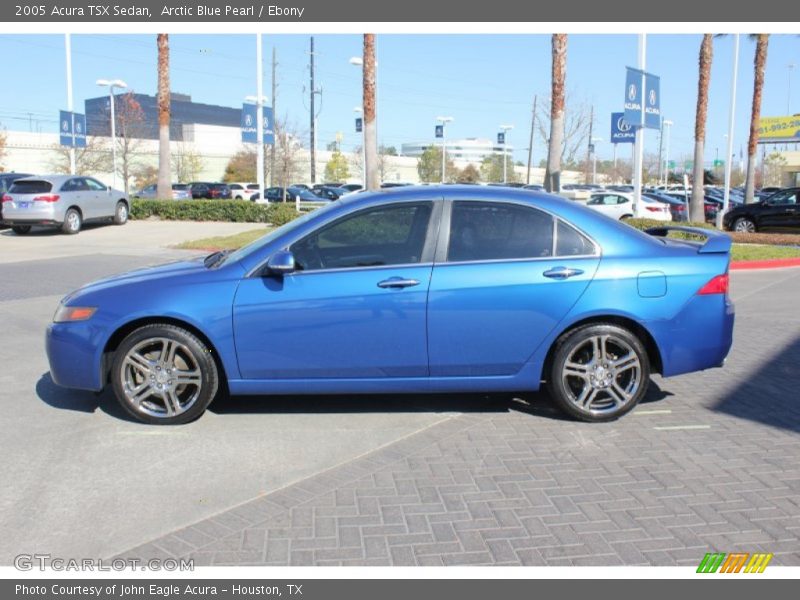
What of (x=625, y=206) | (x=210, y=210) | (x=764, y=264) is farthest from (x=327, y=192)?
(x=764, y=264)

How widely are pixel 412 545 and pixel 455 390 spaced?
1.86 metres

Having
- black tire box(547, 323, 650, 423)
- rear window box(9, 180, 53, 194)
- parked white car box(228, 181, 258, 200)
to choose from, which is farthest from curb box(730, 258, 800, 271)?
parked white car box(228, 181, 258, 200)

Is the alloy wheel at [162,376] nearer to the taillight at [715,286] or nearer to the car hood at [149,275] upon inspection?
the car hood at [149,275]

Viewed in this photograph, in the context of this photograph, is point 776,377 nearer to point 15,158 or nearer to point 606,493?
point 606,493

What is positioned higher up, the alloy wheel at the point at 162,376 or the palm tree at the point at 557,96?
the palm tree at the point at 557,96

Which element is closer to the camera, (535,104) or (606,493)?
(606,493)

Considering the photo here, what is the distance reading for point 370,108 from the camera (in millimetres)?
22859

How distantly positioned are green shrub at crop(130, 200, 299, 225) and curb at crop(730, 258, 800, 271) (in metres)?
13.7

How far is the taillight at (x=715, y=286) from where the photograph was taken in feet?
17.7

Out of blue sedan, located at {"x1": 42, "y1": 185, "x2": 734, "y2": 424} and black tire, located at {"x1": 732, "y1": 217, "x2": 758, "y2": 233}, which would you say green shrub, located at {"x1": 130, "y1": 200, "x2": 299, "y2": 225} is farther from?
blue sedan, located at {"x1": 42, "y1": 185, "x2": 734, "y2": 424}

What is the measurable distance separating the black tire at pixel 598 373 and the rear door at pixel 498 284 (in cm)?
25

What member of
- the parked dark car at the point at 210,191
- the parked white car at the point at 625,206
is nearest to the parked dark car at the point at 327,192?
the parked dark car at the point at 210,191

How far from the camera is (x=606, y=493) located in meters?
4.26

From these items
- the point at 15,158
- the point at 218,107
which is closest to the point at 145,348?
the point at 15,158
